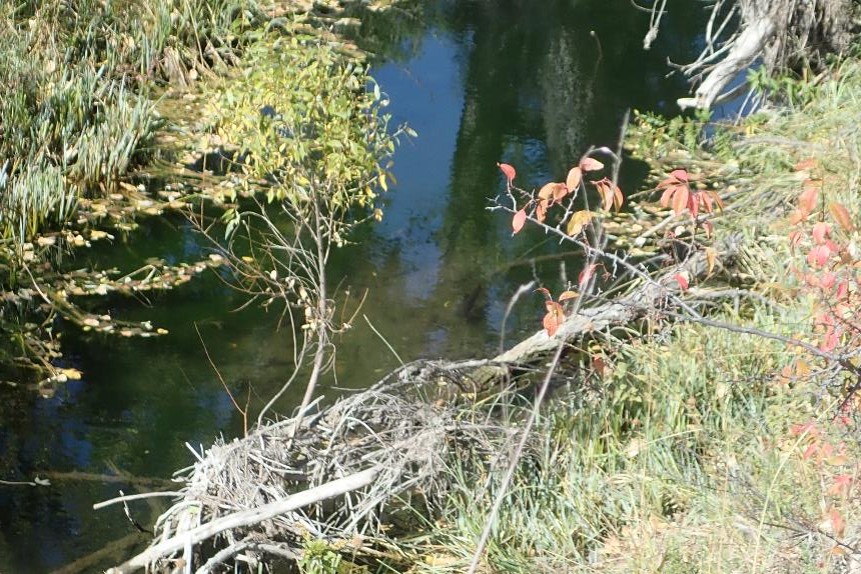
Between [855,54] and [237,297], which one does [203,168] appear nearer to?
[237,297]

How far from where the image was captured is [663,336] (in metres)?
4.94

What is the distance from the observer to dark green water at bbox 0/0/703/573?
5328 mm

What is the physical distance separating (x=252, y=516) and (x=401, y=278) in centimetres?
342

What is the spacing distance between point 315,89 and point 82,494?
225 cm

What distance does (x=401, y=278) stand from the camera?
728cm

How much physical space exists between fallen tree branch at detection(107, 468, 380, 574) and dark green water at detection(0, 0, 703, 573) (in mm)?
497

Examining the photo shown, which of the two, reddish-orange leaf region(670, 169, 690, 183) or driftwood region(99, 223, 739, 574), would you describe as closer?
reddish-orange leaf region(670, 169, 690, 183)

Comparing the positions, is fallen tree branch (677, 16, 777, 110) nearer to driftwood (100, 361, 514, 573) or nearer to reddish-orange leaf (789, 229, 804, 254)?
reddish-orange leaf (789, 229, 804, 254)

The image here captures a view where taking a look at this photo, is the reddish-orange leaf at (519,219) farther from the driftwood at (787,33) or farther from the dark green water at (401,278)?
the driftwood at (787,33)

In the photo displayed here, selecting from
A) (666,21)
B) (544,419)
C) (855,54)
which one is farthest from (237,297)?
(666,21)

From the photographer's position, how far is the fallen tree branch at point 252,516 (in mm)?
4004

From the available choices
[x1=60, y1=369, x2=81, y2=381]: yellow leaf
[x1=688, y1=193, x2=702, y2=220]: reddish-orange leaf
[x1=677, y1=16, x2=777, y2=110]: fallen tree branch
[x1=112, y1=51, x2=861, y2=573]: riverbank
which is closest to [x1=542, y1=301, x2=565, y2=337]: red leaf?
[x1=112, y1=51, x2=861, y2=573]: riverbank

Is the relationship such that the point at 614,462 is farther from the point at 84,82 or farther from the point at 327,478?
the point at 84,82

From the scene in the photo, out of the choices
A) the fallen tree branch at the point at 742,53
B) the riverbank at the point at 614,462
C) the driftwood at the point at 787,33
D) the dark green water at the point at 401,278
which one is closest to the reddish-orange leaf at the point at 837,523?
the riverbank at the point at 614,462
